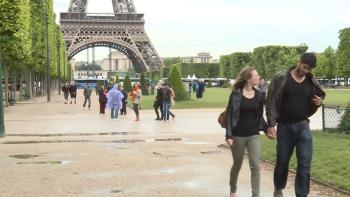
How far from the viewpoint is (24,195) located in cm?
834

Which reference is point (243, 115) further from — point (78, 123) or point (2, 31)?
point (2, 31)

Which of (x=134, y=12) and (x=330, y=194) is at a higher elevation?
(x=134, y=12)

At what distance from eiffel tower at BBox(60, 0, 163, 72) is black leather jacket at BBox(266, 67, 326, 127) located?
90.6 m

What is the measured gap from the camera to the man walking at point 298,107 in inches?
284

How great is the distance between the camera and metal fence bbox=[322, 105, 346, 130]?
48.2 feet

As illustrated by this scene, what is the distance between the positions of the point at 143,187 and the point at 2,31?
24362 mm

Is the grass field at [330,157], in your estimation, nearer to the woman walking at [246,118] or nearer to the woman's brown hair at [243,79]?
the woman walking at [246,118]

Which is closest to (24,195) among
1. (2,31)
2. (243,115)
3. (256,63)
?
(243,115)

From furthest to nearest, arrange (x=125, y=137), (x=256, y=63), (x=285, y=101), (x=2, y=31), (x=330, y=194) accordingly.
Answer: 1. (x=256, y=63)
2. (x=2, y=31)
3. (x=125, y=137)
4. (x=330, y=194)
5. (x=285, y=101)

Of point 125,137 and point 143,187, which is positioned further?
point 125,137

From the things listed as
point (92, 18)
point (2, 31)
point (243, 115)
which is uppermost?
point (92, 18)

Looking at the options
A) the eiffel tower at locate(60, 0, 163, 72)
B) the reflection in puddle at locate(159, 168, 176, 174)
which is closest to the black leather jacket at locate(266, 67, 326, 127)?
the reflection in puddle at locate(159, 168, 176, 174)

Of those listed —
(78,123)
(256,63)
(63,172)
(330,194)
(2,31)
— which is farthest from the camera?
(256,63)

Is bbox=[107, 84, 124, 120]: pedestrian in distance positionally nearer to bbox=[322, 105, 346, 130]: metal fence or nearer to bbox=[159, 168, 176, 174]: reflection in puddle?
bbox=[322, 105, 346, 130]: metal fence
